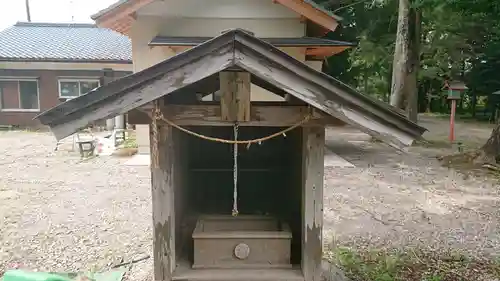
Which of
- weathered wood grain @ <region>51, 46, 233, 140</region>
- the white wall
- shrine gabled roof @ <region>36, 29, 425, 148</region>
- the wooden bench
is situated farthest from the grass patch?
the wooden bench

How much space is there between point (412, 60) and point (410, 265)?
10.8 meters

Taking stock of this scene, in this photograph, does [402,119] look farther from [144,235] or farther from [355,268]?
[144,235]

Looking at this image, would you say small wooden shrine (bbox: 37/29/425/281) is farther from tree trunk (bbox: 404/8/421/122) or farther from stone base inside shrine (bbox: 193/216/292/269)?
→ tree trunk (bbox: 404/8/421/122)

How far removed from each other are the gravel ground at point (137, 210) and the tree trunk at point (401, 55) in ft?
12.1

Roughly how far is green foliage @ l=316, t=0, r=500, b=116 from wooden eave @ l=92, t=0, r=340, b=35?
97.6 inches

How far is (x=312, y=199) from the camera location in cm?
285

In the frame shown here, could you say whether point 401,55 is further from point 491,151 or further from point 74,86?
point 74,86

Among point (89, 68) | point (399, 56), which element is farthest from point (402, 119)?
point (89, 68)

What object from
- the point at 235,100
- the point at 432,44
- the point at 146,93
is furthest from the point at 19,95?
the point at 432,44

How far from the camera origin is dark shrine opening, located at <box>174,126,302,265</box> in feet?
13.0

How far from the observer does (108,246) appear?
15.2 ft

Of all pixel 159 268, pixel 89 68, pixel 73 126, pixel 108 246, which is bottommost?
pixel 108 246

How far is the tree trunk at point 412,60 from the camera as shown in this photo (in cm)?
1316

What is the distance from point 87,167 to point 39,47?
35.1ft
